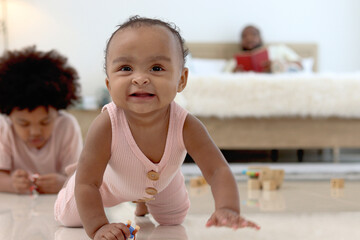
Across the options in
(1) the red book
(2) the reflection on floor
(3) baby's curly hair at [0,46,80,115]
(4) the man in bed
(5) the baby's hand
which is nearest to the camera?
(5) the baby's hand

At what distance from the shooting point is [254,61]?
335cm

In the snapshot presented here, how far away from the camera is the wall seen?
3.86 metres

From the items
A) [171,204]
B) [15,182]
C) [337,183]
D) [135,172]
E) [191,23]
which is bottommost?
[337,183]

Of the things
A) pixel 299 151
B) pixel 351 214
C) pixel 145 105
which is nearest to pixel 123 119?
pixel 145 105

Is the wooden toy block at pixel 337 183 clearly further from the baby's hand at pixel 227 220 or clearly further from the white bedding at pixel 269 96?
the baby's hand at pixel 227 220

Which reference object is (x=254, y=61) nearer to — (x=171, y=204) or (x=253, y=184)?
(x=253, y=184)

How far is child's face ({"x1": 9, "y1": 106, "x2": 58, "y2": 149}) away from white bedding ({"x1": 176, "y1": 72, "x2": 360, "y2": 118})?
1.10 meters

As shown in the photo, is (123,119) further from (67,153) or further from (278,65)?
(278,65)

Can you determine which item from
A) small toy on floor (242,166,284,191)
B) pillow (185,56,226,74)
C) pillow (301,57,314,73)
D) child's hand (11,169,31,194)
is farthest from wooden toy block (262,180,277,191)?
pillow (301,57,314,73)

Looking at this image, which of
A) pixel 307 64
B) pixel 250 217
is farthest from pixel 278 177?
pixel 307 64

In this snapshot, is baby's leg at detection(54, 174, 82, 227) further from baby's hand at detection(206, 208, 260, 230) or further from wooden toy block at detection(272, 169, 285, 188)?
wooden toy block at detection(272, 169, 285, 188)

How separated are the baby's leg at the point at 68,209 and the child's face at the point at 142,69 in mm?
263

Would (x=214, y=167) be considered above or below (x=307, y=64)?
above

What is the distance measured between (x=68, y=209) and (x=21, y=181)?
53cm
